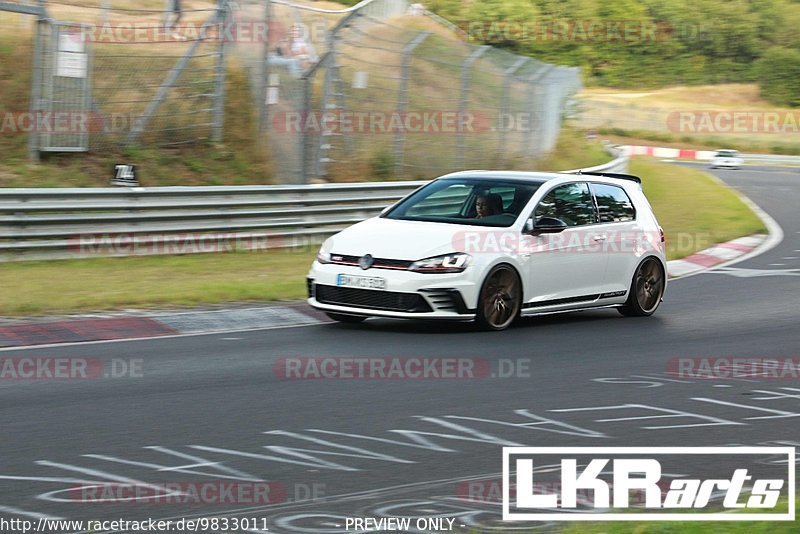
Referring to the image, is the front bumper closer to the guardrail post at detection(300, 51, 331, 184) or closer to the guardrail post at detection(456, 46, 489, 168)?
the guardrail post at detection(300, 51, 331, 184)

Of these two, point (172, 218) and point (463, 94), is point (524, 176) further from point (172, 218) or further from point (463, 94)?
point (463, 94)

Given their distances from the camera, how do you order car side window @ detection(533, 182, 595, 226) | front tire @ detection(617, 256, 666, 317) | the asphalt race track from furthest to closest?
front tire @ detection(617, 256, 666, 317), car side window @ detection(533, 182, 595, 226), the asphalt race track

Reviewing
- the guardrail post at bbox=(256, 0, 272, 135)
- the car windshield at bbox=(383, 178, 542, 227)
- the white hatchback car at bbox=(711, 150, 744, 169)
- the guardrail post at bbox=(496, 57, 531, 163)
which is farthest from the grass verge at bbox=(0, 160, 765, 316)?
the white hatchback car at bbox=(711, 150, 744, 169)


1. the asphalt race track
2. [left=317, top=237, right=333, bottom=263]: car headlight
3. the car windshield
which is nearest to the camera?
the asphalt race track

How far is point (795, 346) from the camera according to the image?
37.3 feet

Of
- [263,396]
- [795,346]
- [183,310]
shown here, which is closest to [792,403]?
[795,346]

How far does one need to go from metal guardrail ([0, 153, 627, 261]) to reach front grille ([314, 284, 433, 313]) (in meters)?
5.28

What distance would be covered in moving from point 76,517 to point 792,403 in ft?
17.2

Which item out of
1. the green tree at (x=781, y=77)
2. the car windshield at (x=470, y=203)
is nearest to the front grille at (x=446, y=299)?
the car windshield at (x=470, y=203)

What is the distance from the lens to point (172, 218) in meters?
16.4

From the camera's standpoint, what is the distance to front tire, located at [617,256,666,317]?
13.0 m

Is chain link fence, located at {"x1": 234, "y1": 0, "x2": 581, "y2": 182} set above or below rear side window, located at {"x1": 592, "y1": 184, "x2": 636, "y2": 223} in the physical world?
above
